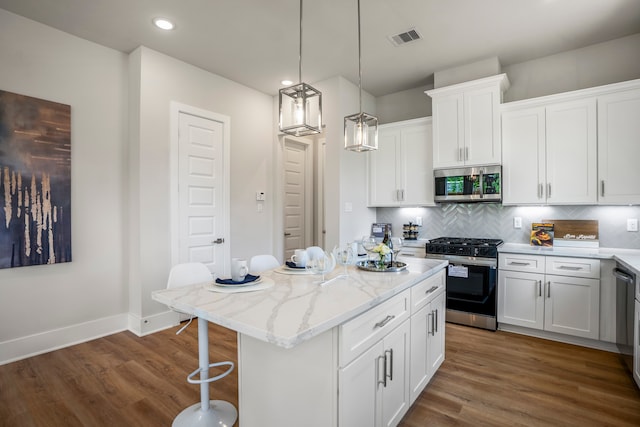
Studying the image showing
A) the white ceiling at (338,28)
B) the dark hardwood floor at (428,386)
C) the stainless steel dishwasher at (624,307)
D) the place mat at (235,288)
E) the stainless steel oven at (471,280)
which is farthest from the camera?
the stainless steel oven at (471,280)

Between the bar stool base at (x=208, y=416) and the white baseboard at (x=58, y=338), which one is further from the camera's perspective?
the white baseboard at (x=58, y=338)

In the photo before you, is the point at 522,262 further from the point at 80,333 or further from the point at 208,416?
the point at 80,333

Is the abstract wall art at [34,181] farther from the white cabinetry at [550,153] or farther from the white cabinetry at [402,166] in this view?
the white cabinetry at [550,153]

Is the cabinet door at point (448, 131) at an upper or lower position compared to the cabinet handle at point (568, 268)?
upper

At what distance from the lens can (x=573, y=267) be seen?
312 cm

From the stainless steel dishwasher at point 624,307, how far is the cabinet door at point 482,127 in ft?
5.06

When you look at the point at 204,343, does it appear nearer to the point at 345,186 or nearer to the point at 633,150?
the point at 345,186

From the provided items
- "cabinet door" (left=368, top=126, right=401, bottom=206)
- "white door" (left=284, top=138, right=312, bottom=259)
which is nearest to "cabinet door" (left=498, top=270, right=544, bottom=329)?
"cabinet door" (left=368, top=126, right=401, bottom=206)

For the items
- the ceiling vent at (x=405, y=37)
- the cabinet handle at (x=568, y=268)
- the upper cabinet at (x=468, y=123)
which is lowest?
the cabinet handle at (x=568, y=268)

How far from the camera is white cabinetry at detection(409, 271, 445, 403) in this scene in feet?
6.86

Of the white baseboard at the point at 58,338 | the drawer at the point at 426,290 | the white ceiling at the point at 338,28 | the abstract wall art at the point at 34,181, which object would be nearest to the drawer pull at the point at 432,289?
the drawer at the point at 426,290

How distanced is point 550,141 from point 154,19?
4.09m

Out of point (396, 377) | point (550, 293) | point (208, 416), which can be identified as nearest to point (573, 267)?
point (550, 293)

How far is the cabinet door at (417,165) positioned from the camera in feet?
14.0
